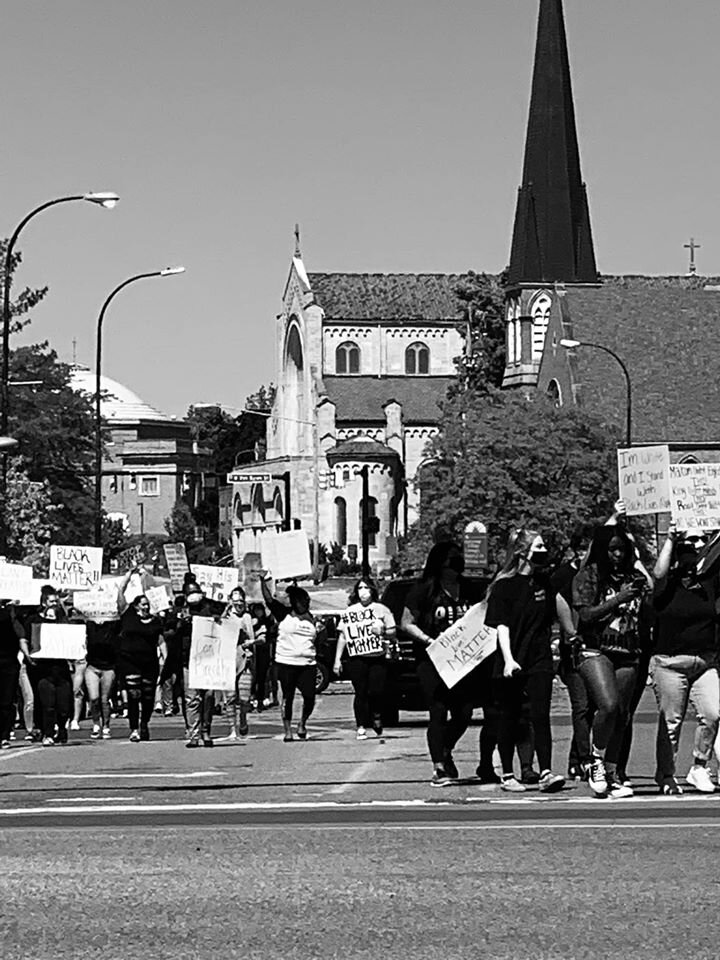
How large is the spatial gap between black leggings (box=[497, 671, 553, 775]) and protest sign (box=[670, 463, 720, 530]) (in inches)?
208

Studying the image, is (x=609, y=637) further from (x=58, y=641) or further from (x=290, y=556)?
(x=290, y=556)

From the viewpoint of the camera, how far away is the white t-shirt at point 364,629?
848 inches

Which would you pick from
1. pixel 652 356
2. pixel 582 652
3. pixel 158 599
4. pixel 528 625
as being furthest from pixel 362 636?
pixel 652 356

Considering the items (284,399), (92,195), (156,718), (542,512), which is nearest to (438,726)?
(156,718)

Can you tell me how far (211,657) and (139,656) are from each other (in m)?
1.19

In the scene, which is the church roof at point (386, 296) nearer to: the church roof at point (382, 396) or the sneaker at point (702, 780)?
the church roof at point (382, 396)

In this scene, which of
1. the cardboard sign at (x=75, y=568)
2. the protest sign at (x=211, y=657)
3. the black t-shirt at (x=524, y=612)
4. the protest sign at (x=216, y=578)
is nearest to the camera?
the black t-shirt at (x=524, y=612)

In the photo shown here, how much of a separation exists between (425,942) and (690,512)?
40.2ft

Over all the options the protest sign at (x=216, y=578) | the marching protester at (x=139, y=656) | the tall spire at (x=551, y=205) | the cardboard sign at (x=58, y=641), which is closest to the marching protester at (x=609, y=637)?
the marching protester at (x=139, y=656)

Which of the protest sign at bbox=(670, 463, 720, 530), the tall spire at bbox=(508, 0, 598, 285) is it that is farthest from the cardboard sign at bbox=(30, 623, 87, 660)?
the tall spire at bbox=(508, 0, 598, 285)

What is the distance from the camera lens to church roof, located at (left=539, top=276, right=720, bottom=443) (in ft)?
309

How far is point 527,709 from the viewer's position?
14.7m

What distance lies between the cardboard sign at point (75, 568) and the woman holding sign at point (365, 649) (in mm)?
6915

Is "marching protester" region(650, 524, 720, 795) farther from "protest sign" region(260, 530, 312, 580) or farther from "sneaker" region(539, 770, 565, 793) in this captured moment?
"protest sign" region(260, 530, 312, 580)
